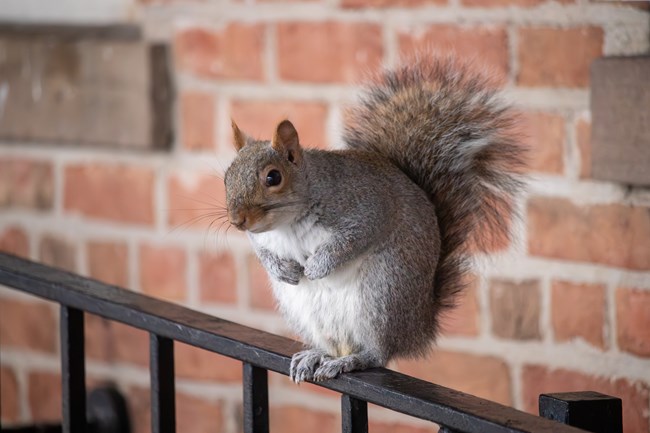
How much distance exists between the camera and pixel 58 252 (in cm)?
174

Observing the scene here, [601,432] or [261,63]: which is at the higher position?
[261,63]

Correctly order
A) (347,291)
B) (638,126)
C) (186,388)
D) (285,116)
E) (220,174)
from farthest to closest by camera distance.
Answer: (186,388) → (220,174) → (285,116) → (638,126) → (347,291)

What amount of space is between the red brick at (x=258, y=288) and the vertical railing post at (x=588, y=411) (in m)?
0.87

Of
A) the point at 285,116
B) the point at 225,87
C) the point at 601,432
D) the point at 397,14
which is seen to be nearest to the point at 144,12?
the point at 225,87

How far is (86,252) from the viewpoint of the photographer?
171 centimetres

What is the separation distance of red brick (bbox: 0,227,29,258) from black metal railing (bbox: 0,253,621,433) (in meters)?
0.81

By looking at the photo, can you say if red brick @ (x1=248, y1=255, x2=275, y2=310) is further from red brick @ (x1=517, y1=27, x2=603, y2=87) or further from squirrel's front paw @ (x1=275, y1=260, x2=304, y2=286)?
squirrel's front paw @ (x1=275, y1=260, x2=304, y2=286)

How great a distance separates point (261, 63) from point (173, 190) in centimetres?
23

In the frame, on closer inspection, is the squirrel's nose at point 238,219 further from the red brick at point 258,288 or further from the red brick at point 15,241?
the red brick at point 15,241

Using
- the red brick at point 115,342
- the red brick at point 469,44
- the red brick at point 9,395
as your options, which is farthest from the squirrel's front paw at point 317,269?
the red brick at point 9,395

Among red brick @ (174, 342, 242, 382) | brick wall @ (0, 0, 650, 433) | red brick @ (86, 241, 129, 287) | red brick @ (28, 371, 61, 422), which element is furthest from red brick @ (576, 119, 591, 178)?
red brick @ (28, 371, 61, 422)

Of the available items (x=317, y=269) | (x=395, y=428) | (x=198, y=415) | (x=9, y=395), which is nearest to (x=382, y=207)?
(x=317, y=269)

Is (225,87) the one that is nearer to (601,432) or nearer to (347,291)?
(347,291)

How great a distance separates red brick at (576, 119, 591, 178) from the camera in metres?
1.17
